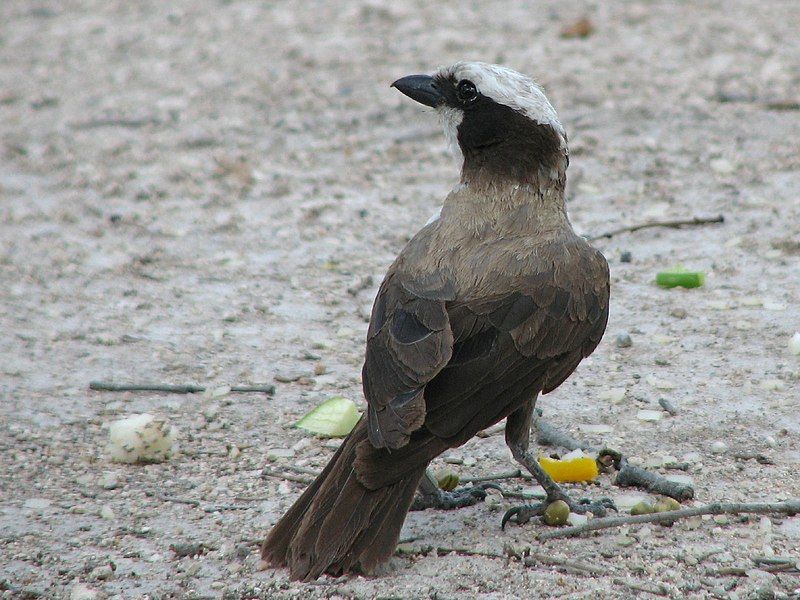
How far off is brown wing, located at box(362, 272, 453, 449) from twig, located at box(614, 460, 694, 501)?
1.00m

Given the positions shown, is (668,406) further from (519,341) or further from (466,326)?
(466,326)

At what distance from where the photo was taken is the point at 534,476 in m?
4.70

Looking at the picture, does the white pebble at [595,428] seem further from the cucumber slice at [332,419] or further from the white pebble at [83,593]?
the white pebble at [83,593]

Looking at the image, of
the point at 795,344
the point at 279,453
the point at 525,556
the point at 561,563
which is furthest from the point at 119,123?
the point at 561,563

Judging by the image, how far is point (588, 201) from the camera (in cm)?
791

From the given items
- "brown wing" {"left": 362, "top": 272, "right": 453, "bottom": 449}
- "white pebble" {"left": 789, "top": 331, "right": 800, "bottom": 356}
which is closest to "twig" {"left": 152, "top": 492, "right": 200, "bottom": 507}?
"brown wing" {"left": 362, "top": 272, "right": 453, "bottom": 449}

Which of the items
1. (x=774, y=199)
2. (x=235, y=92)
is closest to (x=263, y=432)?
(x=774, y=199)

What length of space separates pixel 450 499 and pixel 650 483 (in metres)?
0.74

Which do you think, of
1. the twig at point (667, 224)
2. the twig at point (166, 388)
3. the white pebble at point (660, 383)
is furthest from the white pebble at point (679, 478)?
the twig at point (667, 224)

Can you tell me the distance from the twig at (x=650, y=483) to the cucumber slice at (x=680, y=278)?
1.94 metres

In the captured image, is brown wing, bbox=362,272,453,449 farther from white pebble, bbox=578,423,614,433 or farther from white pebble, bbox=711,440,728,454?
white pebble, bbox=711,440,728,454

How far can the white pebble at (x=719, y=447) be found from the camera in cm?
499

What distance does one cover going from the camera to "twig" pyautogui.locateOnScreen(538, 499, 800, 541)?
4.34 m

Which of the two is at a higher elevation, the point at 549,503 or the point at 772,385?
the point at 772,385
